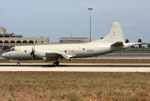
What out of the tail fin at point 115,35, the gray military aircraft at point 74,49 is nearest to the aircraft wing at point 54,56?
the gray military aircraft at point 74,49

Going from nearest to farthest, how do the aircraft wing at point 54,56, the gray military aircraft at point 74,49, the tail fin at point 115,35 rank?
the aircraft wing at point 54,56 < the gray military aircraft at point 74,49 < the tail fin at point 115,35

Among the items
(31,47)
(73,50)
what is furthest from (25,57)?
(73,50)

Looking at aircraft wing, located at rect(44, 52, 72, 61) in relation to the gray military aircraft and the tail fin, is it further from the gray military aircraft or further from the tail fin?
A: the tail fin

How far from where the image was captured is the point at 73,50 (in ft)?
127

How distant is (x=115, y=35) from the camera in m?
39.4

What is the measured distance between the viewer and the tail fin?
129 feet

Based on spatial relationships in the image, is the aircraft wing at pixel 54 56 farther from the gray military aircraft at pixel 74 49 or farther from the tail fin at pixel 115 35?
the tail fin at pixel 115 35

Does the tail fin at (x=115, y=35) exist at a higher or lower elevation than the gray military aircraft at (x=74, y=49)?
higher

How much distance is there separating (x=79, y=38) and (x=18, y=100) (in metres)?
130

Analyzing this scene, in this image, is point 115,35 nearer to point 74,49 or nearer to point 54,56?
point 74,49

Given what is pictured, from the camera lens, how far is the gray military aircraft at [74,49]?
38094 mm

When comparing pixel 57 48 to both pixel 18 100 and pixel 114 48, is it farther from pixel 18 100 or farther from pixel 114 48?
pixel 18 100

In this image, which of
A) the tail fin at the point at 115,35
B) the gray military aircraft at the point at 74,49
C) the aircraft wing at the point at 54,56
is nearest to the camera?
the aircraft wing at the point at 54,56

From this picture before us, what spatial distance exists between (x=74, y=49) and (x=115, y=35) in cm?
707
